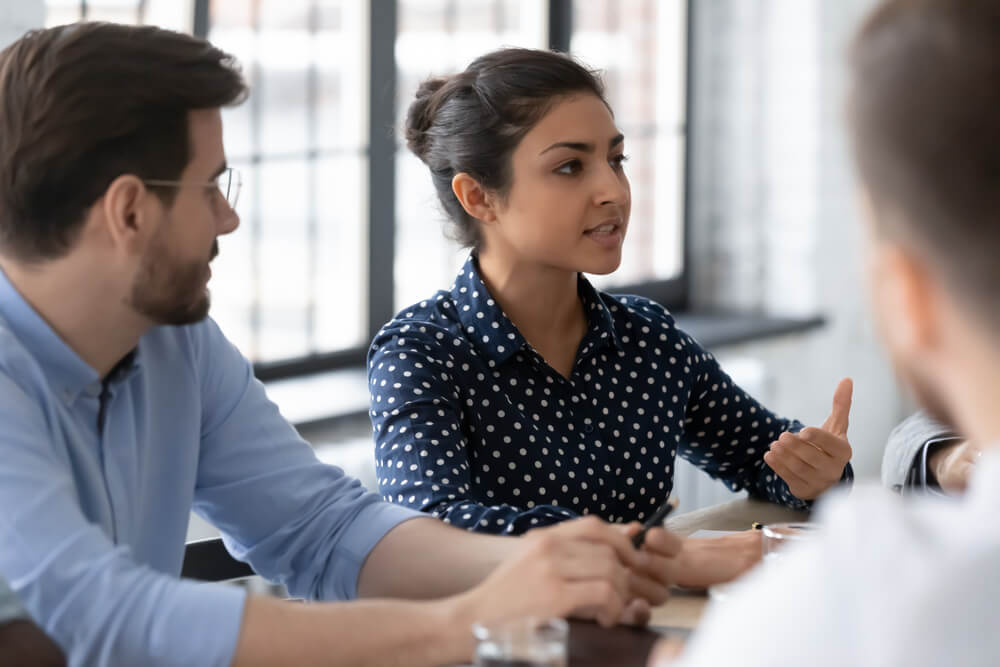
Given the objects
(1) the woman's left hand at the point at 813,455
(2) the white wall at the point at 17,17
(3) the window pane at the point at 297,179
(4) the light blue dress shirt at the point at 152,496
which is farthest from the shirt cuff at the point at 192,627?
(3) the window pane at the point at 297,179

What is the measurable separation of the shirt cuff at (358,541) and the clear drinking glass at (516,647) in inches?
18.1

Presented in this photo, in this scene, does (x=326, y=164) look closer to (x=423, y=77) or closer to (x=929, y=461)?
(x=423, y=77)

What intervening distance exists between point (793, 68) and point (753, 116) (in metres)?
0.21

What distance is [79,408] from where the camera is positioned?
134 centimetres

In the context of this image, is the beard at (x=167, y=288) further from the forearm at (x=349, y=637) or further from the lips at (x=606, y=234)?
the lips at (x=606, y=234)

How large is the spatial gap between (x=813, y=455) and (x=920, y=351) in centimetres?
104

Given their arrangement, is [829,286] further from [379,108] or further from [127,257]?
[127,257]

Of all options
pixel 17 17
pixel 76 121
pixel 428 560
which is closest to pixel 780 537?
pixel 428 560

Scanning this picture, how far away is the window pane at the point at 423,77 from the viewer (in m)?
3.48

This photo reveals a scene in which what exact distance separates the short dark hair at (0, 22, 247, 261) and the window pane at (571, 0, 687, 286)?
3019mm

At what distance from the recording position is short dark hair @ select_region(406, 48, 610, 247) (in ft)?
6.51

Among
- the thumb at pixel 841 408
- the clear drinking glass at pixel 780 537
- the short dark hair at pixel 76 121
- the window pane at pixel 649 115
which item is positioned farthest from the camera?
the window pane at pixel 649 115

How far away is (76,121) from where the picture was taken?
1.27 m

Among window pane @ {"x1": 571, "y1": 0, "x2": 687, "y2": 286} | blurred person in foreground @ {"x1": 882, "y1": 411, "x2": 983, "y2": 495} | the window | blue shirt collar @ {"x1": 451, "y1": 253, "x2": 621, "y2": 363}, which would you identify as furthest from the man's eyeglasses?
window pane @ {"x1": 571, "y1": 0, "x2": 687, "y2": 286}
